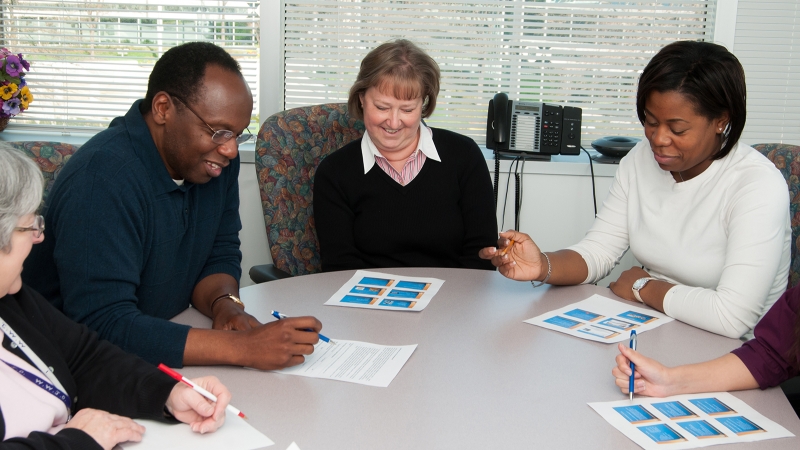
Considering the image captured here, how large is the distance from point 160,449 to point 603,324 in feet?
3.39

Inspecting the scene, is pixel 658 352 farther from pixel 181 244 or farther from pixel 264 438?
pixel 181 244

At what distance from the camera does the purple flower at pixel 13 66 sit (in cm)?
291

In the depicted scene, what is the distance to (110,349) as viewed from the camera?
52.0 inches

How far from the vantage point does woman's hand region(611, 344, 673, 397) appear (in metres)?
1.33

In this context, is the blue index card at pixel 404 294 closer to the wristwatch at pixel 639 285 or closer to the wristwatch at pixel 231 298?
the wristwatch at pixel 231 298

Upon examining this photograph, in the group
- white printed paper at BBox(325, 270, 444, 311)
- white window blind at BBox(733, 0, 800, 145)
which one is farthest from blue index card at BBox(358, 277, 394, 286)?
white window blind at BBox(733, 0, 800, 145)

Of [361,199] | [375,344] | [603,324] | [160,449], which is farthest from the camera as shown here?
[361,199]

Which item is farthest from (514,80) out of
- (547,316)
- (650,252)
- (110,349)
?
(110,349)

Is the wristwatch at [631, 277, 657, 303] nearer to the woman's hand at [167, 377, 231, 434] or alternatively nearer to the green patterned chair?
the green patterned chair

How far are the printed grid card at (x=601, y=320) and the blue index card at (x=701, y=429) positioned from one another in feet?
1.17

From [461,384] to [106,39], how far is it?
2.66 meters

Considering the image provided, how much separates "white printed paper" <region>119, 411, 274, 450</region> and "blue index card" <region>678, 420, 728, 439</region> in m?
0.69

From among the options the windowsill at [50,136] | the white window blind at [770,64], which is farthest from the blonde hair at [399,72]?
the white window blind at [770,64]

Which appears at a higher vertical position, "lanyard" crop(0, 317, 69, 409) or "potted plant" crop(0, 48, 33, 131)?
"potted plant" crop(0, 48, 33, 131)
